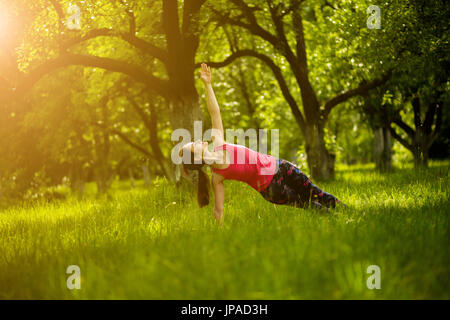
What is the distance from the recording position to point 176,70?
9547mm

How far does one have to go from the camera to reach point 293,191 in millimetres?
5156

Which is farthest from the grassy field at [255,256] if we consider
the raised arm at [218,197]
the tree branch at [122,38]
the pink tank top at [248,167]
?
the tree branch at [122,38]

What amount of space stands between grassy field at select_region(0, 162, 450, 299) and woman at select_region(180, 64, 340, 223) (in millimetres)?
265

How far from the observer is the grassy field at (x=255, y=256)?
299cm

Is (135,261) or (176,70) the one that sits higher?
(176,70)

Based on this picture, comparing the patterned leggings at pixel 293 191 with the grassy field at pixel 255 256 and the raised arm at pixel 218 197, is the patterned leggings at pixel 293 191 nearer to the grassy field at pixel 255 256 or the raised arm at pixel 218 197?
the grassy field at pixel 255 256

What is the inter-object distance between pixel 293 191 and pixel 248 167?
0.76m

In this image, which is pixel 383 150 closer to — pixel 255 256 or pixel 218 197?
pixel 218 197

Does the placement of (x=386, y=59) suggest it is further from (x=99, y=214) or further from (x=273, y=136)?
(x=273, y=136)

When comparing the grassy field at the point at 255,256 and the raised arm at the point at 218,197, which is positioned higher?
the raised arm at the point at 218,197

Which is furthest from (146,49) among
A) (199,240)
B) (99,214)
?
(199,240)

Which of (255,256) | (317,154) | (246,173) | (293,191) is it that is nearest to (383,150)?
(317,154)

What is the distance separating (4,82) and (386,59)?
1001cm

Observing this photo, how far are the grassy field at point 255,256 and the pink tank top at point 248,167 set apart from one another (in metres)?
0.58
